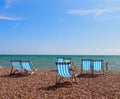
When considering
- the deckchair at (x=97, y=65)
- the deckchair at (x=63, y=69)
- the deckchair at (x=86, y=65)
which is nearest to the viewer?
the deckchair at (x=63, y=69)

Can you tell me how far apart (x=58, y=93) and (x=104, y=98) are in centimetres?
151

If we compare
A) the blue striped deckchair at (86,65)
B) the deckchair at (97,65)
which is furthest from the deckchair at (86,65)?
the deckchair at (97,65)

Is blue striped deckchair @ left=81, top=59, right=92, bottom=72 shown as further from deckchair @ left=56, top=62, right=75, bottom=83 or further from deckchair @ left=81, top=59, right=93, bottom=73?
deckchair @ left=56, top=62, right=75, bottom=83

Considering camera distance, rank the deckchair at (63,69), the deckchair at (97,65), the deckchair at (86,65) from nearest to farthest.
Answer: the deckchair at (63,69), the deckchair at (97,65), the deckchair at (86,65)

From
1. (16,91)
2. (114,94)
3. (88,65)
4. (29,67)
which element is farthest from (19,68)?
(114,94)

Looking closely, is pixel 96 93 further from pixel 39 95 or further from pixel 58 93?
pixel 39 95

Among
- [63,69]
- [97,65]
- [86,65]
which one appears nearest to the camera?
[63,69]

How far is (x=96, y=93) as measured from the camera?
7.41m

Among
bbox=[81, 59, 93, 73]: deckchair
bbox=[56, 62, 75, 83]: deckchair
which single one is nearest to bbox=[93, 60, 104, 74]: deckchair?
bbox=[81, 59, 93, 73]: deckchair

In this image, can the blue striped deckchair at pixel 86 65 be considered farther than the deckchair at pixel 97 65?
Yes

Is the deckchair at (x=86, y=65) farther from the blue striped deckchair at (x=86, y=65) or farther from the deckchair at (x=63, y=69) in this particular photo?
the deckchair at (x=63, y=69)

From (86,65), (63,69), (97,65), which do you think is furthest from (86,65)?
(63,69)

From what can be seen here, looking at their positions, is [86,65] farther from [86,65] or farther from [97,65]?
[97,65]

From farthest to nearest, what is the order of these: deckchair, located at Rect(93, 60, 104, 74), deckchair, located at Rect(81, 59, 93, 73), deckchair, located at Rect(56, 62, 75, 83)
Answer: deckchair, located at Rect(81, 59, 93, 73) < deckchair, located at Rect(93, 60, 104, 74) < deckchair, located at Rect(56, 62, 75, 83)
